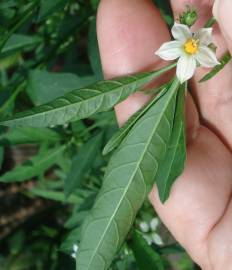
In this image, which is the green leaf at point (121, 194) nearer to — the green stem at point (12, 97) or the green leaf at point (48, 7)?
the green leaf at point (48, 7)

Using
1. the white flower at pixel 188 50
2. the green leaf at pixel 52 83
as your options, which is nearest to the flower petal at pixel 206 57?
the white flower at pixel 188 50

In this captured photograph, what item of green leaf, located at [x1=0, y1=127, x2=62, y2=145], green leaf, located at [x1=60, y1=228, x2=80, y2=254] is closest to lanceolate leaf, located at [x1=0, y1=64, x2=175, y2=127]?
green leaf, located at [x1=0, y1=127, x2=62, y2=145]

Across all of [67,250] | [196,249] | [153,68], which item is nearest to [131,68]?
[153,68]

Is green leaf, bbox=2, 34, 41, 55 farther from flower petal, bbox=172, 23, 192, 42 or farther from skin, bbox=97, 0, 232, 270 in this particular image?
flower petal, bbox=172, 23, 192, 42

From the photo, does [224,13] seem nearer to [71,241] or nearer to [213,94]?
[213,94]

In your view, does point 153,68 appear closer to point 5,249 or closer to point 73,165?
point 73,165

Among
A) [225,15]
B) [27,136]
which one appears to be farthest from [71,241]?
[225,15]
